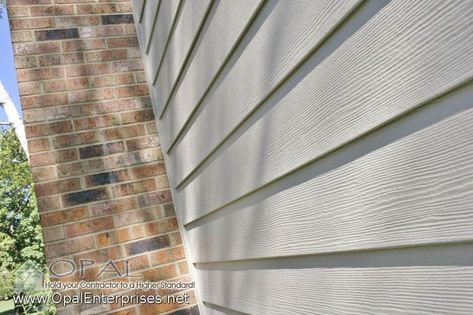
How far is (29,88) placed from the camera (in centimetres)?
202

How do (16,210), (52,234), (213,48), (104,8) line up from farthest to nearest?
(16,210) < (104,8) < (52,234) < (213,48)

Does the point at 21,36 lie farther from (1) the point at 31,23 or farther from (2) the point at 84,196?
(2) the point at 84,196

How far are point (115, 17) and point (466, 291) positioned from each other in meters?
2.22

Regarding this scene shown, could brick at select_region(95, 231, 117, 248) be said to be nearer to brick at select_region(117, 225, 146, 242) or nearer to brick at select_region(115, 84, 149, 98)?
brick at select_region(117, 225, 146, 242)

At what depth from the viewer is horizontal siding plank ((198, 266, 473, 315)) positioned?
21.3 inches

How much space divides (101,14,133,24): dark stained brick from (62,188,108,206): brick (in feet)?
3.00

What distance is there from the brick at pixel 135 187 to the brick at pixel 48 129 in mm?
371

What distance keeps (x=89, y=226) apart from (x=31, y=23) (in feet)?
3.44

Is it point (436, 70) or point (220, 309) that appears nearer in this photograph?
point (436, 70)

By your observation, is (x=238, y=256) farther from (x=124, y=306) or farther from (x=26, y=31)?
(x=26, y=31)

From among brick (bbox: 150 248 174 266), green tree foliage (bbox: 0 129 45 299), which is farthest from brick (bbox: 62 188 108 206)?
green tree foliage (bbox: 0 129 45 299)

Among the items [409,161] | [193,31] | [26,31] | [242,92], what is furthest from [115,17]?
[409,161]

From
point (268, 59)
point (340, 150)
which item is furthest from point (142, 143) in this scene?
point (340, 150)

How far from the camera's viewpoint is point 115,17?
2305mm
